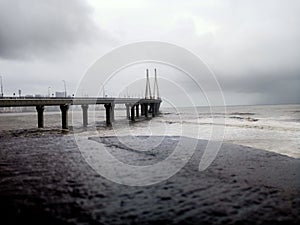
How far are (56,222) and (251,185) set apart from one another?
802 centimetres

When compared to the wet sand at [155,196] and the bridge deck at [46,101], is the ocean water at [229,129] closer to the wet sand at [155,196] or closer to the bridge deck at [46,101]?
the bridge deck at [46,101]

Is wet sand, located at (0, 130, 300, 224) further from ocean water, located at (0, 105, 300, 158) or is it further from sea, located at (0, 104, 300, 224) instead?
ocean water, located at (0, 105, 300, 158)

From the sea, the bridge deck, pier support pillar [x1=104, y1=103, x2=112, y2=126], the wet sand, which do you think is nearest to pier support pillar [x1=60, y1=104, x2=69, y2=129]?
the bridge deck

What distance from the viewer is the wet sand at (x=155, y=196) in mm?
7512

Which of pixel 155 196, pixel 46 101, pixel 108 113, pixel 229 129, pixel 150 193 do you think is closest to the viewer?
pixel 155 196

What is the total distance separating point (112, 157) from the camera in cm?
1778

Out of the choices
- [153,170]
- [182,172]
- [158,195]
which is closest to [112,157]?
[153,170]

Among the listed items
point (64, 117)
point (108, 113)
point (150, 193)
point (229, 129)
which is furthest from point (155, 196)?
point (108, 113)

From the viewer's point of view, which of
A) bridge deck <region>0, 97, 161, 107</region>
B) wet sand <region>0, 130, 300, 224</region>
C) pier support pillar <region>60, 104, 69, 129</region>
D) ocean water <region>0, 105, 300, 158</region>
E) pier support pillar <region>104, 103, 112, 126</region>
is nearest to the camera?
wet sand <region>0, 130, 300, 224</region>

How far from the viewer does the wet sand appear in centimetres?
751

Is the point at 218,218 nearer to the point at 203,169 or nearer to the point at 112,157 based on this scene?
the point at 203,169

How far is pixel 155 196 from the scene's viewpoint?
9547mm

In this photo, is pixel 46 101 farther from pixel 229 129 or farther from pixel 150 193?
pixel 150 193

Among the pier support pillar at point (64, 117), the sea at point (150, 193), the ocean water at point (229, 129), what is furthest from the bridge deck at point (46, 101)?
the sea at point (150, 193)
